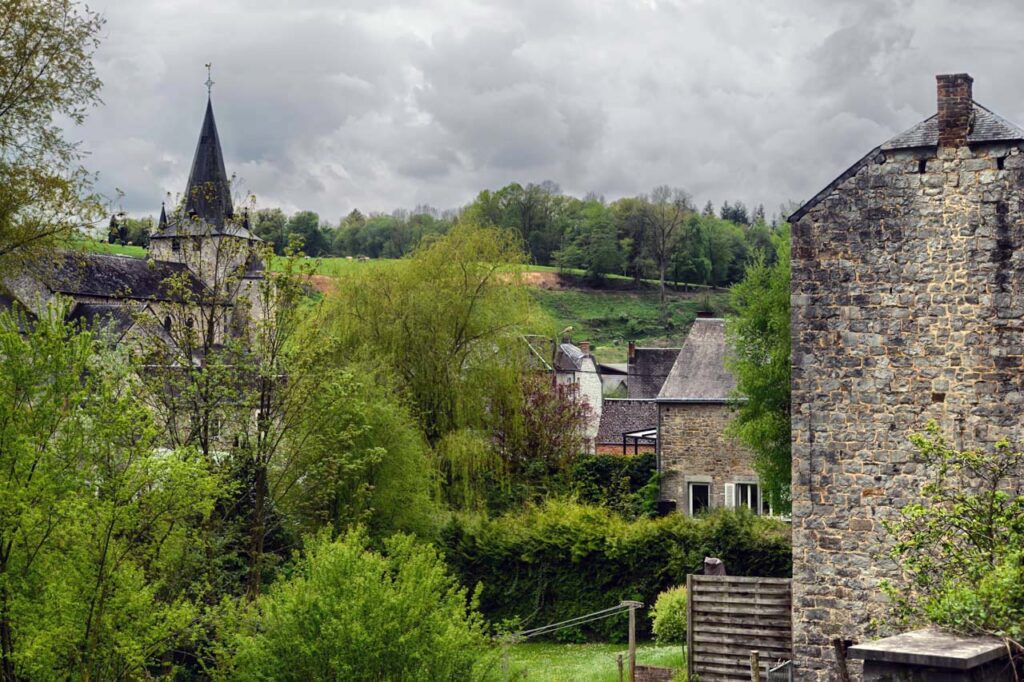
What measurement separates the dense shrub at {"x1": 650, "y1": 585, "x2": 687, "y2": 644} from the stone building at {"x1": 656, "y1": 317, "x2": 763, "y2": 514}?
33.8 ft

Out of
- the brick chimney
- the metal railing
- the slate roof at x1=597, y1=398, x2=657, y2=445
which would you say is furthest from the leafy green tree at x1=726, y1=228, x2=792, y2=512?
the slate roof at x1=597, y1=398, x2=657, y2=445

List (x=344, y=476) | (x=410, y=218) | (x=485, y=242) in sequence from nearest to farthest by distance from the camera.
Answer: (x=344, y=476) → (x=485, y=242) → (x=410, y=218)

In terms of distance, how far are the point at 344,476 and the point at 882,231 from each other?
12.8 m

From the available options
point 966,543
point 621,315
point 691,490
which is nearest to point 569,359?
point 691,490

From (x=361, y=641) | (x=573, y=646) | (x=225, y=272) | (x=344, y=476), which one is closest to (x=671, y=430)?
(x=573, y=646)

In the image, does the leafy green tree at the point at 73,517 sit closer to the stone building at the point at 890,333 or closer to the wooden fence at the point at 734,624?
the wooden fence at the point at 734,624

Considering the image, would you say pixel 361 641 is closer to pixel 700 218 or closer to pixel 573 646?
pixel 573 646

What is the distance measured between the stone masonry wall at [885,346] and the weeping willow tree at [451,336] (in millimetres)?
14061

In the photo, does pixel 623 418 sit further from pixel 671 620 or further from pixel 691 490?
pixel 671 620

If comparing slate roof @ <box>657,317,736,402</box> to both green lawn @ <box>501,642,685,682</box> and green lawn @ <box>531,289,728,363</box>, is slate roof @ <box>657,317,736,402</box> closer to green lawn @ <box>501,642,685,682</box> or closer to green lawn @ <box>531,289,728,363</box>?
green lawn @ <box>501,642,685,682</box>

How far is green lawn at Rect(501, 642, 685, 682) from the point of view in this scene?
18.8m

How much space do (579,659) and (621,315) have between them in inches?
2781

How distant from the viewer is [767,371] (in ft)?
85.9

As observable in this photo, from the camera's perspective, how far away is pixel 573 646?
23719 millimetres
